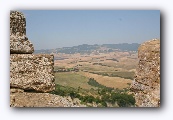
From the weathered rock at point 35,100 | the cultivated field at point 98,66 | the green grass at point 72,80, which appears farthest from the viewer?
the green grass at point 72,80

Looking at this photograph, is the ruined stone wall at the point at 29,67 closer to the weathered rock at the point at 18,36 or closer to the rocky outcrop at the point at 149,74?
the weathered rock at the point at 18,36

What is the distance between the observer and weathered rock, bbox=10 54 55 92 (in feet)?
14.1

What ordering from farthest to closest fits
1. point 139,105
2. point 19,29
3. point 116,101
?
1. point 116,101
2. point 139,105
3. point 19,29

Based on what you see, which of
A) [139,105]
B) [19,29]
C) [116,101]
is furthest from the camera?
[116,101]

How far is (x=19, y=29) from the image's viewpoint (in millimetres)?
4277

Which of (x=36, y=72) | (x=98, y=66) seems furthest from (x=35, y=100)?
(x=98, y=66)

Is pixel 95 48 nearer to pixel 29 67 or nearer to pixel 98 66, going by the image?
pixel 98 66

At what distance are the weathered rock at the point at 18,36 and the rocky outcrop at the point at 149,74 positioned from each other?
192 centimetres

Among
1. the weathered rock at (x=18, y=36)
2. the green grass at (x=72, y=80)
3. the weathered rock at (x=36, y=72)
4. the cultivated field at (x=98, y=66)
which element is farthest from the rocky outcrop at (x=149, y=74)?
the weathered rock at (x=18, y=36)

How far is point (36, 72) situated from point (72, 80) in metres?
1.07

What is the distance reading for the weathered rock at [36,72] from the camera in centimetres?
429

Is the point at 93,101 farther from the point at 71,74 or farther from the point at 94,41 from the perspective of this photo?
the point at 94,41
